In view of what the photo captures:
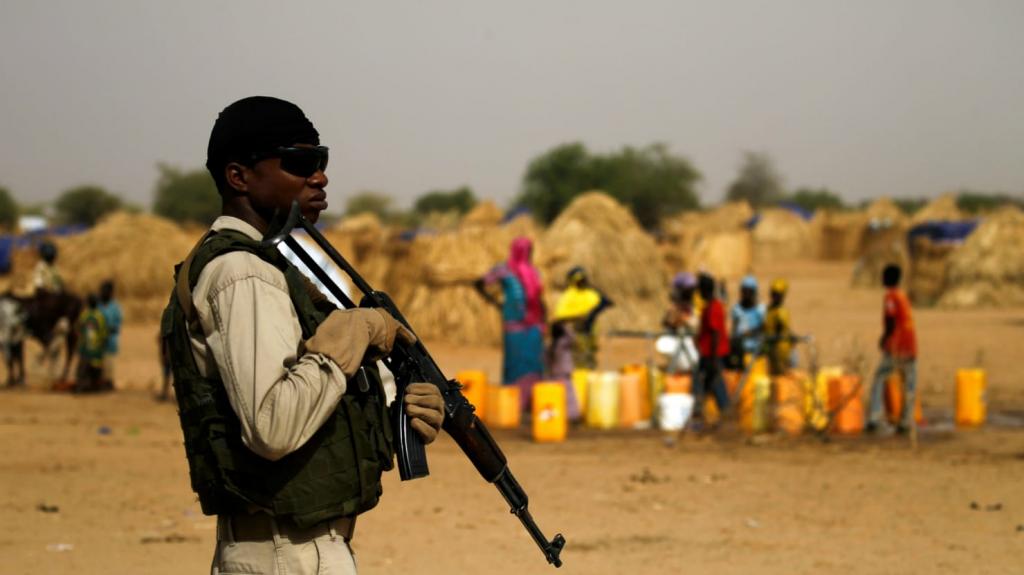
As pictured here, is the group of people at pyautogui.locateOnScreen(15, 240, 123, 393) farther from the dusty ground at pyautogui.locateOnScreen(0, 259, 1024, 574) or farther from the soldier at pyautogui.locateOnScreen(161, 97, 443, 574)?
the soldier at pyautogui.locateOnScreen(161, 97, 443, 574)

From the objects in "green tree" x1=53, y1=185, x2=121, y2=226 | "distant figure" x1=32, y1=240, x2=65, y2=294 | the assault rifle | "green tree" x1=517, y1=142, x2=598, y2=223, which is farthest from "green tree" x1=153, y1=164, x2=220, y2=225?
the assault rifle

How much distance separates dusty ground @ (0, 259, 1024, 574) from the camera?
5.98 metres

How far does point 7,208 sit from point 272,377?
2516 inches

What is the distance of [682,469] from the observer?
852 cm

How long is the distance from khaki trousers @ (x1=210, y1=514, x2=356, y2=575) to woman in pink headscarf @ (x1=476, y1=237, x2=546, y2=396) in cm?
833

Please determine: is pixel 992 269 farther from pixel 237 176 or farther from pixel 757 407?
pixel 237 176

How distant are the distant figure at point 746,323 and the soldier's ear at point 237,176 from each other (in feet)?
27.5

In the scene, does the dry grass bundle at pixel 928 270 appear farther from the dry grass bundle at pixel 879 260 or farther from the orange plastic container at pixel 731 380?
the orange plastic container at pixel 731 380

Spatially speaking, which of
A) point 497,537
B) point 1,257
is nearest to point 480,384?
point 497,537

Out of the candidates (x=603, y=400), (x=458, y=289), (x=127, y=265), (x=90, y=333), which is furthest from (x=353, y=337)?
(x=127, y=265)

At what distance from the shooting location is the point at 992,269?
24953mm

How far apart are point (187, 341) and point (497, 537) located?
4.26 m

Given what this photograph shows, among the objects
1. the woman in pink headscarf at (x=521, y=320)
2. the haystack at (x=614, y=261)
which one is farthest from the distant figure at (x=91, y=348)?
the haystack at (x=614, y=261)

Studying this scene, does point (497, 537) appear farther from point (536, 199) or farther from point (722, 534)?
point (536, 199)
